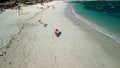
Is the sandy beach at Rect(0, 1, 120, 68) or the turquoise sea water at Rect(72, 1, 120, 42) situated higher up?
the sandy beach at Rect(0, 1, 120, 68)

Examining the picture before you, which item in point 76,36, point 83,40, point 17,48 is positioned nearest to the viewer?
point 17,48

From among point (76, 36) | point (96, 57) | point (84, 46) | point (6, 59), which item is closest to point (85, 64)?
point (96, 57)

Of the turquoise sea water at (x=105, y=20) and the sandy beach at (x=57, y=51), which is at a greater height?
the sandy beach at (x=57, y=51)

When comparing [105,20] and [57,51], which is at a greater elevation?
[57,51]

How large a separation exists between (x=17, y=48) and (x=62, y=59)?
16.3ft

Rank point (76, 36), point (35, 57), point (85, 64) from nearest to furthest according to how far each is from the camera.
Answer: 1. point (85, 64)
2. point (35, 57)
3. point (76, 36)

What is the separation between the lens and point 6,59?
50.3 feet

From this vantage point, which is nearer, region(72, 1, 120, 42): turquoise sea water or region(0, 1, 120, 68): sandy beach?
region(0, 1, 120, 68): sandy beach

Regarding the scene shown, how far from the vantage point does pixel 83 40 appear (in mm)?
21641

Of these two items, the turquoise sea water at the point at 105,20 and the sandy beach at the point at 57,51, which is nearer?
the sandy beach at the point at 57,51

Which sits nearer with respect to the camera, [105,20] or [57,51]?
[57,51]

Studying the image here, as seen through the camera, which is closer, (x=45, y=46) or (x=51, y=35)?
(x=45, y=46)

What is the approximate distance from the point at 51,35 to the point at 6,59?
8.94m

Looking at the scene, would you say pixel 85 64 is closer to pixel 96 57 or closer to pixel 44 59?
pixel 96 57
